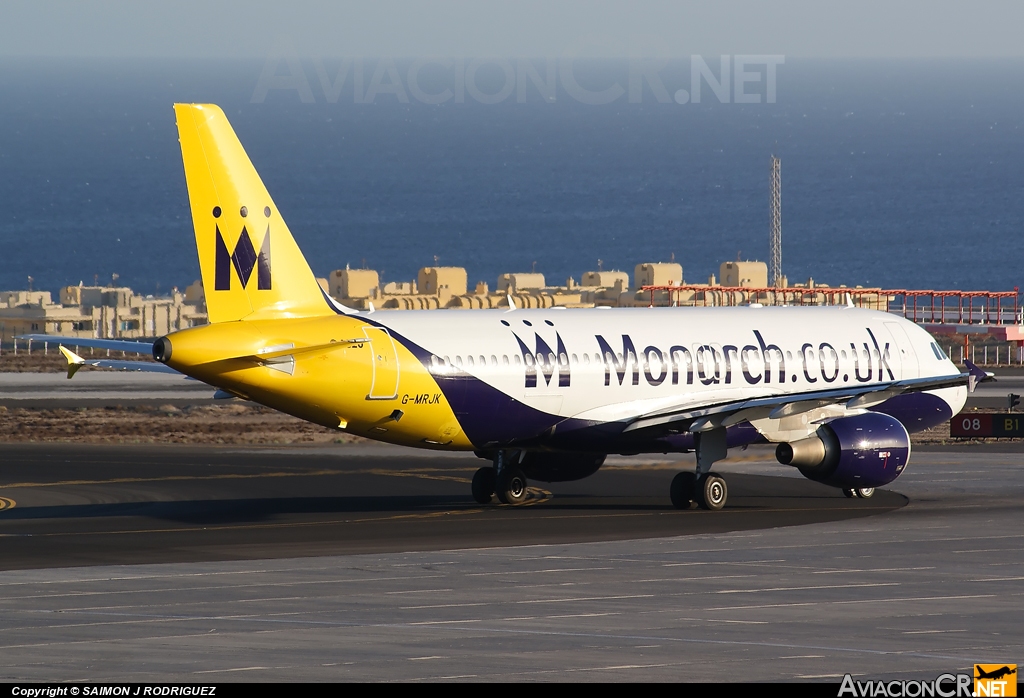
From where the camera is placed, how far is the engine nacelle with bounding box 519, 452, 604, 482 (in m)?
42.1

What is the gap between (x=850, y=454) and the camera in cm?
3956

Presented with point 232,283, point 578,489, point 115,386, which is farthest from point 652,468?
point 115,386

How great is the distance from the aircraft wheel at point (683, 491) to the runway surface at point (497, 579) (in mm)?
479

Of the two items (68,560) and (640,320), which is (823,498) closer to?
(640,320)

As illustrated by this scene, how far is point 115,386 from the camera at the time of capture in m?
85.8

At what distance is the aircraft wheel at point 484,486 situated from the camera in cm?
4162

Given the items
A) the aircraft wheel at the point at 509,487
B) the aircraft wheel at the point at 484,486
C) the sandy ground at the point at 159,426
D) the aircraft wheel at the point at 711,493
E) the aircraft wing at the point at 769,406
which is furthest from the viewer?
the sandy ground at the point at 159,426

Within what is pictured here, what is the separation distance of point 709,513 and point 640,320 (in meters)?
5.56

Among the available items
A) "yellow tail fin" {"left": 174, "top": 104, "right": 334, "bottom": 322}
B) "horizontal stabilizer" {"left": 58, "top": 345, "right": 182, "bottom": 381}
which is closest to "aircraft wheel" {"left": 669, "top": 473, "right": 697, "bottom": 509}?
"yellow tail fin" {"left": 174, "top": 104, "right": 334, "bottom": 322}

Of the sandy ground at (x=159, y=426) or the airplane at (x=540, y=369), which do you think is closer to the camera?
the airplane at (x=540, y=369)

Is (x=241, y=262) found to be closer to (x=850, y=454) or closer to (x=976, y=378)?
(x=850, y=454)

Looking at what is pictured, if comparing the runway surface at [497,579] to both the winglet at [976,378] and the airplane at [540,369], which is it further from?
the winglet at [976,378]

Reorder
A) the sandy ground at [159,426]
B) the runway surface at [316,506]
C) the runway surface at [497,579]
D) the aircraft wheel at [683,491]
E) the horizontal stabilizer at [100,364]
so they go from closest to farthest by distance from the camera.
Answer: the runway surface at [497,579] < the runway surface at [316,506] < the horizontal stabilizer at [100,364] < the aircraft wheel at [683,491] < the sandy ground at [159,426]

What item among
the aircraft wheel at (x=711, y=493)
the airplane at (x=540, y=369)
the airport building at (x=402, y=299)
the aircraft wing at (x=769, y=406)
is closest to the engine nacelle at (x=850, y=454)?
the airplane at (x=540, y=369)
